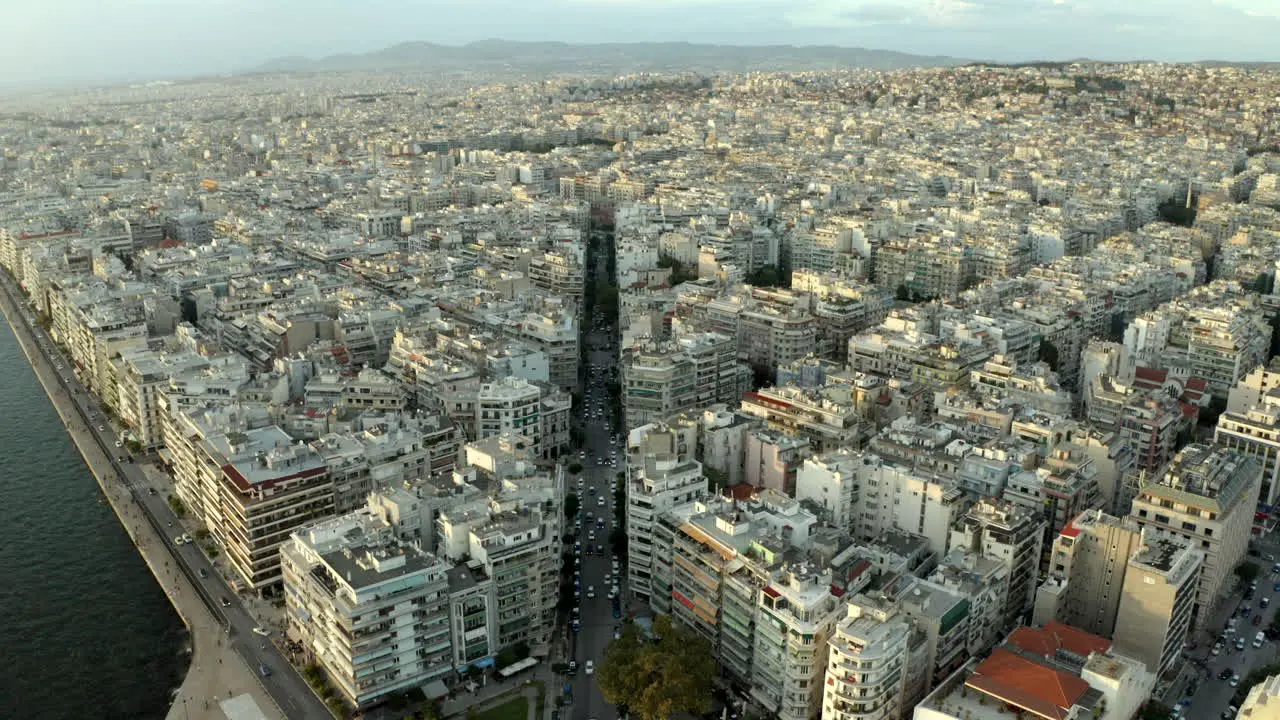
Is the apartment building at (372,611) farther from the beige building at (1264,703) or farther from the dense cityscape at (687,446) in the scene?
the beige building at (1264,703)

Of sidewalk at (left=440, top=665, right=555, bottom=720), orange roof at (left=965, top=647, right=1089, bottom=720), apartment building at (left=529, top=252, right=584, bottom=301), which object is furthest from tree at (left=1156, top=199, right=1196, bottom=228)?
sidewalk at (left=440, top=665, right=555, bottom=720)

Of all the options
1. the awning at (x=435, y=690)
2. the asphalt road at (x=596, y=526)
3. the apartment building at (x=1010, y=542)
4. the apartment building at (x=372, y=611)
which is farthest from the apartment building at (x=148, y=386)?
the apartment building at (x=1010, y=542)

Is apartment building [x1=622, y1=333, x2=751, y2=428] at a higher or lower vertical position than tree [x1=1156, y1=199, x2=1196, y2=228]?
lower

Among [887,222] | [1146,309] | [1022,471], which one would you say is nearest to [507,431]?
[1022,471]

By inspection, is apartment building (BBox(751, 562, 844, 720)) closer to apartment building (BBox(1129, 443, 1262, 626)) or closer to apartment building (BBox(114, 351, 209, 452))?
apartment building (BBox(1129, 443, 1262, 626))

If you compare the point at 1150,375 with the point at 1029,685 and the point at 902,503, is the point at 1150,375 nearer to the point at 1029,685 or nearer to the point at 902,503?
the point at 902,503

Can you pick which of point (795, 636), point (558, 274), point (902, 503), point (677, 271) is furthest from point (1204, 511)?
point (677, 271)
